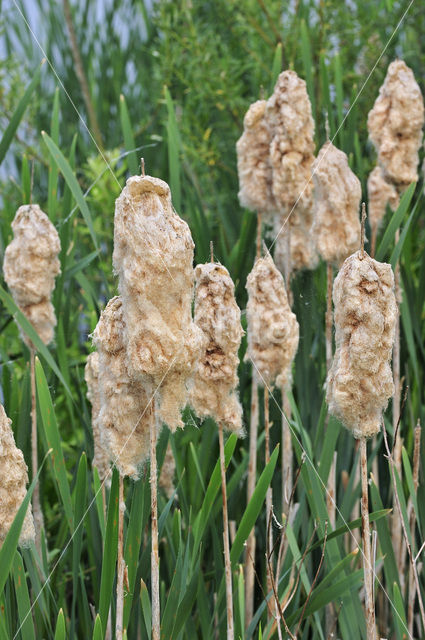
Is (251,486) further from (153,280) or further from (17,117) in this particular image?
(17,117)

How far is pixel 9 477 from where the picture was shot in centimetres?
119

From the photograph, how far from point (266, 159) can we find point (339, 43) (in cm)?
155

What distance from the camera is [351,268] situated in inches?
45.4

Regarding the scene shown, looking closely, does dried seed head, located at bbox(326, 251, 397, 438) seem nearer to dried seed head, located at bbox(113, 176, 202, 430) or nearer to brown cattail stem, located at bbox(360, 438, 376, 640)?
brown cattail stem, located at bbox(360, 438, 376, 640)

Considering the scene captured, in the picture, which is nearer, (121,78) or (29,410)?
(29,410)

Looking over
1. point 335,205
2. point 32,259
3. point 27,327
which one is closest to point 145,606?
point 27,327

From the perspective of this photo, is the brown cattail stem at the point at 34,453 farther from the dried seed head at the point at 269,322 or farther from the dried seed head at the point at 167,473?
the dried seed head at the point at 269,322

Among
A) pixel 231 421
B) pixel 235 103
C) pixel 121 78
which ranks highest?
pixel 121 78

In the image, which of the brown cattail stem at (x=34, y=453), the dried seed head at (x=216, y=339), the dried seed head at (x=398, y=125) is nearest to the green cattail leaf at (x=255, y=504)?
the dried seed head at (x=216, y=339)

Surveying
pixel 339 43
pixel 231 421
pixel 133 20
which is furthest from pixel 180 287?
pixel 133 20

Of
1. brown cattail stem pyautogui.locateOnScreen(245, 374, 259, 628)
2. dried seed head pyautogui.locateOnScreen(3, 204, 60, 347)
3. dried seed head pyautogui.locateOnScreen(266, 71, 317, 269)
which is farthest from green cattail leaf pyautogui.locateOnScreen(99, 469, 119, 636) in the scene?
dried seed head pyautogui.locateOnScreen(266, 71, 317, 269)

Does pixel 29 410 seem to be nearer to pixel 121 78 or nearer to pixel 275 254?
pixel 275 254

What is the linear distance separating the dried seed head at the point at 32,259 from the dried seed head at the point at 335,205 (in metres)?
0.52

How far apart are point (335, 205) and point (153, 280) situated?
2.35ft
